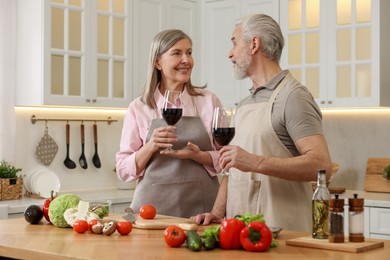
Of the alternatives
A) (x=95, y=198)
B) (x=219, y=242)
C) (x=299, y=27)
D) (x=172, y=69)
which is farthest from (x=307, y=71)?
(x=219, y=242)

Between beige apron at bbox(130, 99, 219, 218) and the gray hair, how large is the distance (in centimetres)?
62

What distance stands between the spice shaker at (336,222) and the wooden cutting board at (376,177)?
3.05 metres

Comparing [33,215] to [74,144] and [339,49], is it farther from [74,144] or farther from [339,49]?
[339,49]

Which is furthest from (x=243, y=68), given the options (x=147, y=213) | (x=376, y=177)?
(x=376, y=177)

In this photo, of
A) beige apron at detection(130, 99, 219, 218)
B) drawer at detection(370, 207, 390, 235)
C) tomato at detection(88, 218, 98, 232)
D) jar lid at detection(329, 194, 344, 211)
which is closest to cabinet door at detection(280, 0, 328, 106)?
drawer at detection(370, 207, 390, 235)

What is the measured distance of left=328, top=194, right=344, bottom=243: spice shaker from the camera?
2.28 m

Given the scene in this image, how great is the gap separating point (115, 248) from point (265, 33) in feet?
3.92

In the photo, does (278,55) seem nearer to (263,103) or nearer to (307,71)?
(263,103)

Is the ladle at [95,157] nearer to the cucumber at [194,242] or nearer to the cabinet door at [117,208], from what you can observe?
the cabinet door at [117,208]

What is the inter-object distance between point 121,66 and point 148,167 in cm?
215

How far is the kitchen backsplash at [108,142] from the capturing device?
5309mm

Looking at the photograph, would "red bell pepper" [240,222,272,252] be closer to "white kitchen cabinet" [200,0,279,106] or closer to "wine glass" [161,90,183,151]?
"wine glass" [161,90,183,151]

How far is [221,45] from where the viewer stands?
588 cm

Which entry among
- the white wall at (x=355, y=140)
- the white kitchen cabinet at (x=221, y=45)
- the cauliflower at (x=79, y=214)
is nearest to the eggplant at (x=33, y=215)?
the cauliflower at (x=79, y=214)
